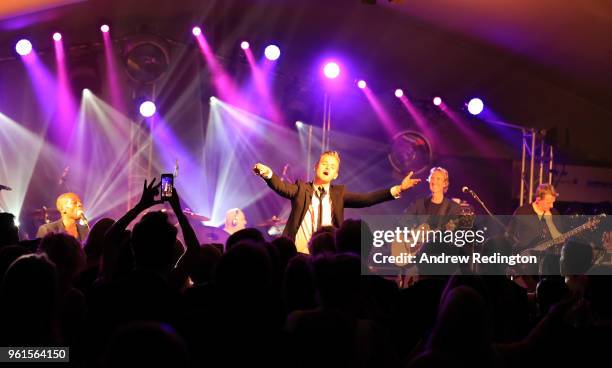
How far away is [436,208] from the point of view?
761 cm

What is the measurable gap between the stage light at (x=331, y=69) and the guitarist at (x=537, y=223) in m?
3.58

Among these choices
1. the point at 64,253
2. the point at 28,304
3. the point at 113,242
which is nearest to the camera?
the point at 28,304

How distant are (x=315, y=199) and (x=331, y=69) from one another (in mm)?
4389

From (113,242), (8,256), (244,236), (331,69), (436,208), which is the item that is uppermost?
(331,69)

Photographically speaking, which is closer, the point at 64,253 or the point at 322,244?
the point at 64,253

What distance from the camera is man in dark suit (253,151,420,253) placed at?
6.18 meters

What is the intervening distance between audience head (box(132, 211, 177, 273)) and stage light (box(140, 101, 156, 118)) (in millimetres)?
7514

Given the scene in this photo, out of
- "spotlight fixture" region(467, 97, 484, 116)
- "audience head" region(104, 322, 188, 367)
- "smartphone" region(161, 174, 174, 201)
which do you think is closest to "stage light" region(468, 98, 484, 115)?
"spotlight fixture" region(467, 97, 484, 116)

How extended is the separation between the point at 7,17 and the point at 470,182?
7615 mm

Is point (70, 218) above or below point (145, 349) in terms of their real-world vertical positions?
above

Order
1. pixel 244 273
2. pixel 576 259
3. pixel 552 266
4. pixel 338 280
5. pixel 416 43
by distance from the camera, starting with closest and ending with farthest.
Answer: pixel 244 273
pixel 338 280
pixel 576 259
pixel 552 266
pixel 416 43

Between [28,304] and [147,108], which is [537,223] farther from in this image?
[28,304]

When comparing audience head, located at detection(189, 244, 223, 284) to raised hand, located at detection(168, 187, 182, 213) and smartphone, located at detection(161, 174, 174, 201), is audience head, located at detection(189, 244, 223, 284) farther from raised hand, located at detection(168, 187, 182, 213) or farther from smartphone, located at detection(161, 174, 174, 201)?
smartphone, located at detection(161, 174, 174, 201)

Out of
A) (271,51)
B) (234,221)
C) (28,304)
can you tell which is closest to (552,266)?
(28,304)
